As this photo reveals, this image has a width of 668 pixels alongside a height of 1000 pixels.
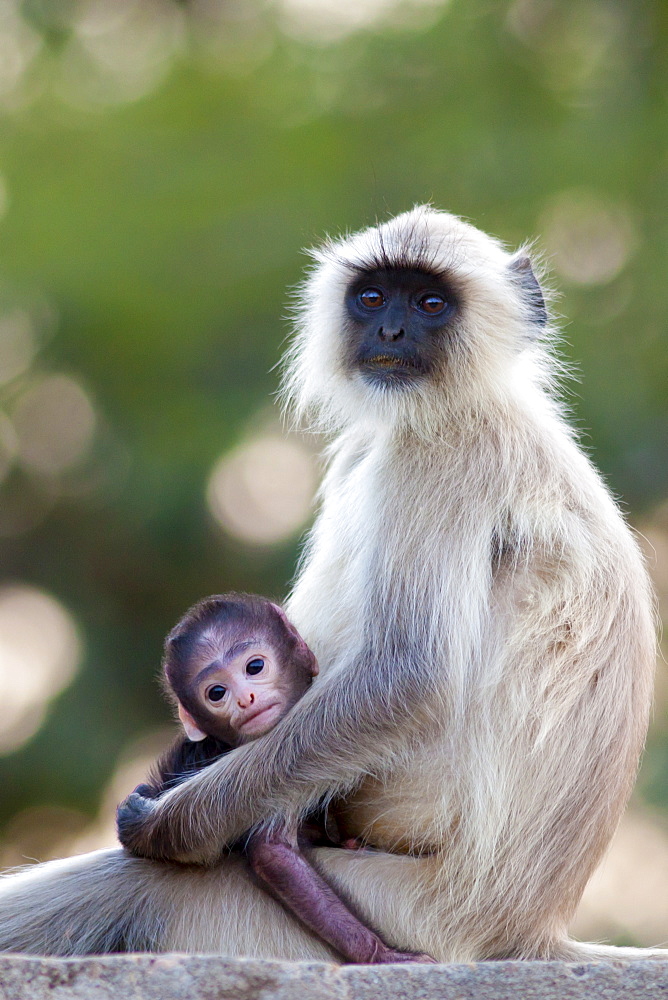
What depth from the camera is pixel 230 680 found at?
139 inches

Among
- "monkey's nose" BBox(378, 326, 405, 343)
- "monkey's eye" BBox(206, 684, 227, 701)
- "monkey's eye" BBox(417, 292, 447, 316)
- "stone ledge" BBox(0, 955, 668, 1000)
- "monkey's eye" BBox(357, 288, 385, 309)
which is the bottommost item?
"stone ledge" BBox(0, 955, 668, 1000)

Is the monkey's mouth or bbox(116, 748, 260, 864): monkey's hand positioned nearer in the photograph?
bbox(116, 748, 260, 864): monkey's hand

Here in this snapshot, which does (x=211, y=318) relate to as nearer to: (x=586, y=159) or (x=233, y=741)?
(x=586, y=159)

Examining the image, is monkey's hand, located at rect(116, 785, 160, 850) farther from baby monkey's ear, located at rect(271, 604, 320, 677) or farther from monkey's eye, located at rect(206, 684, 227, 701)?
baby monkey's ear, located at rect(271, 604, 320, 677)

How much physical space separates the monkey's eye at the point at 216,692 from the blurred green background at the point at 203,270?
178 inches

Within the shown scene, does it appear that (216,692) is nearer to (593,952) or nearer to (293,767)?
(293,767)

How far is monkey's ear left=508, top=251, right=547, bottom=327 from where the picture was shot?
437 cm

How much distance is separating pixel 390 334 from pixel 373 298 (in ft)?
0.66

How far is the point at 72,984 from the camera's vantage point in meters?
2.55

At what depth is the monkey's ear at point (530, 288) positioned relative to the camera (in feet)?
14.3

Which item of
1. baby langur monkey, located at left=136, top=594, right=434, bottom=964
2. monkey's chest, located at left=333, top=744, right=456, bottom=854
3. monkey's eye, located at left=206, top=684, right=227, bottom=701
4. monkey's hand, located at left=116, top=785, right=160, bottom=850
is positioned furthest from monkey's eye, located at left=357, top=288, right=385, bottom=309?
monkey's hand, located at left=116, top=785, right=160, bottom=850

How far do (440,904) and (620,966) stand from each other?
25.6 inches

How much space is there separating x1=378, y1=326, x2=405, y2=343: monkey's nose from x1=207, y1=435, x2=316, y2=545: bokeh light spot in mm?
4100

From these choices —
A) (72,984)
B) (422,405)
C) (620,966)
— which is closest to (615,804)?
(620,966)
